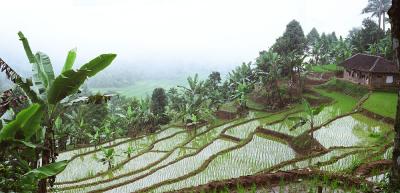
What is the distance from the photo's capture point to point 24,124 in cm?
633

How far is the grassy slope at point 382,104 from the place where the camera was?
20906mm

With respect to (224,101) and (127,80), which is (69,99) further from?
(127,80)

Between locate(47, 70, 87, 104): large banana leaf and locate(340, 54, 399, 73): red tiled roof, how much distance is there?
76.2 ft

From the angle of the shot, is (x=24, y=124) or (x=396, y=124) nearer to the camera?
(x=396, y=124)

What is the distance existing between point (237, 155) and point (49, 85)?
35.1ft

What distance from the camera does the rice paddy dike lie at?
13.9m

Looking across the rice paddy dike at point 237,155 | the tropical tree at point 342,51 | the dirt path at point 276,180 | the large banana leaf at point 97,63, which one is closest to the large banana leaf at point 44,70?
the large banana leaf at point 97,63

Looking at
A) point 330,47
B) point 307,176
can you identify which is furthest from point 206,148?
point 330,47

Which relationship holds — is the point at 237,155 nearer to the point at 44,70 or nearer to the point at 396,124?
the point at 44,70

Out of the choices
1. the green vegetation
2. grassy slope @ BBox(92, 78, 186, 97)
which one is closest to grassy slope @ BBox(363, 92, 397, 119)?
the green vegetation

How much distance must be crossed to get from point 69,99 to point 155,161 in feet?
36.4

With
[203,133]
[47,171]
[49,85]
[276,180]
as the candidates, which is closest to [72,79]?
[49,85]

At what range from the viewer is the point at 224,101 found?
33.5 meters

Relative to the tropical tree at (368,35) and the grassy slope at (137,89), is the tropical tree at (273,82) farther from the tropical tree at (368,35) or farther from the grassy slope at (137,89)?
the grassy slope at (137,89)
